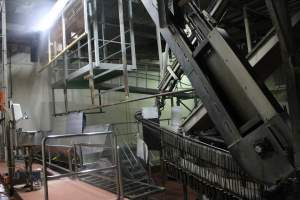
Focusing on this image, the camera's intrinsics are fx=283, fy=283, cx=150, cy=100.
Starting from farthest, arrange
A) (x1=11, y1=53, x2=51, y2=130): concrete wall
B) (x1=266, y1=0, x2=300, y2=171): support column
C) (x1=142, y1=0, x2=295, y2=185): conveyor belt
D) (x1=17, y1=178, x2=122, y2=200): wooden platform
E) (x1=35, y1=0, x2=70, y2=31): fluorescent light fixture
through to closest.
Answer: (x1=11, y1=53, x2=51, y2=130): concrete wall < (x1=35, y1=0, x2=70, y2=31): fluorescent light fixture < (x1=17, y1=178, x2=122, y2=200): wooden platform < (x1=142, y1=0, x2=295, y2=185): conveyor belt < (x1=266, y1=0, x2=300, y2=171): support column

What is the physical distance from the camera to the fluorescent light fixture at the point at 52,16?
715cm

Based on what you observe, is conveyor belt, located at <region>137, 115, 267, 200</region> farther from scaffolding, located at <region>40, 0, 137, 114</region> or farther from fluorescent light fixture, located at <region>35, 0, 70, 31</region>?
fluorescent light fixture, located at <region>35, 0, 70, 31</region>

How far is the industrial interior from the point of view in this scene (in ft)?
5.18

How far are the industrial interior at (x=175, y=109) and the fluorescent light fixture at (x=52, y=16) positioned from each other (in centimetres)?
3

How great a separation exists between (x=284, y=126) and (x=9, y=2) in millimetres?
8226

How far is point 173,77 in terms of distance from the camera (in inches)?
221

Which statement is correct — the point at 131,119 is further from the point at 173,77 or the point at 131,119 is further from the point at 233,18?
the point at 233,18

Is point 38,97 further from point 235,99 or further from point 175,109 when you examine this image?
point 235,99

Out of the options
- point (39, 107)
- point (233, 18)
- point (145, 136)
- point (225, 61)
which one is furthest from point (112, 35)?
point (225, 61)

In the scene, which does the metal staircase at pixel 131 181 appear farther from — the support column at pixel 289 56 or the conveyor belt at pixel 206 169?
the support column at pixel 289 56

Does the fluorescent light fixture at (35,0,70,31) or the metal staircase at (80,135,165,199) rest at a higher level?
the fluorescent light fixture at (35,0,70,31)

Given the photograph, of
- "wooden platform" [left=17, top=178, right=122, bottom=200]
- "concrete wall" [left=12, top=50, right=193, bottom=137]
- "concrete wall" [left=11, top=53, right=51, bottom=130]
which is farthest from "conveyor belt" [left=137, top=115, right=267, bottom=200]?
"concrete wall" [left=11, top=53, right=51, bottom=130]

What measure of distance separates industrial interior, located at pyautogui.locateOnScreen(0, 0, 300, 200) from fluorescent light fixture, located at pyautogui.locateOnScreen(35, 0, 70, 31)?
0.11ft

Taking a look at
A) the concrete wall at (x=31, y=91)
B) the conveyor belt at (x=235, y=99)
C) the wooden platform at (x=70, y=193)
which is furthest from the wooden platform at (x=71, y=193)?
the concrete wall at (x=31, y=91)
